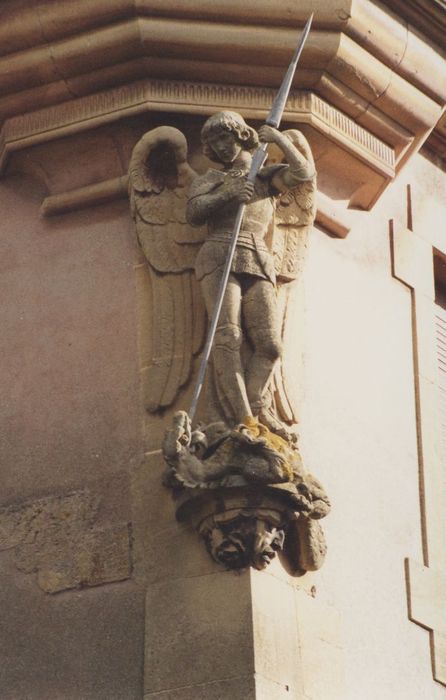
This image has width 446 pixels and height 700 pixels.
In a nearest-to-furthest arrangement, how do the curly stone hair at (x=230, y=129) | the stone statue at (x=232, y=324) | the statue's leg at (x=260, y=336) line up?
the stone statue at (x=232, y=324) → the statue's leg at (x=260, y=336) → the curly stone hair at (x=230, y=129)

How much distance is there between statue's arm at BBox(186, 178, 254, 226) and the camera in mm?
12484

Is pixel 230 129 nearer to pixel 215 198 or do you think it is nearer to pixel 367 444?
pixel 215 198

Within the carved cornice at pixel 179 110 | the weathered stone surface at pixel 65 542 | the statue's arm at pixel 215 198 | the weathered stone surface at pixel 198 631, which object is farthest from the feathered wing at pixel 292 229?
the weathered stone surface at pixel 198 631

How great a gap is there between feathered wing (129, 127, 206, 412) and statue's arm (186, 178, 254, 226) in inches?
8.6

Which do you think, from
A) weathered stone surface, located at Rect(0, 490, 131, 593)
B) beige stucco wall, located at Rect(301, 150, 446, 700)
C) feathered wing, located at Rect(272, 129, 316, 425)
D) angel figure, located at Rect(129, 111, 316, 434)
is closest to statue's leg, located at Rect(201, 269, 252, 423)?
angel figure, located at Rect(129, 111, 316, 434)

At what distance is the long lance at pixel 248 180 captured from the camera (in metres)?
12.2

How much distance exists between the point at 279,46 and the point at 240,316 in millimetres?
1391

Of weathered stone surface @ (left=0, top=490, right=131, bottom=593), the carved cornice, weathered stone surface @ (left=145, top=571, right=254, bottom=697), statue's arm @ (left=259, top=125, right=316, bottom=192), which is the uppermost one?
the carved cornice

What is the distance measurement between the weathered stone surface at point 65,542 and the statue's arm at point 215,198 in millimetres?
1348

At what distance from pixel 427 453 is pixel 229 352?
1.39m

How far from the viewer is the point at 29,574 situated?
12.5m

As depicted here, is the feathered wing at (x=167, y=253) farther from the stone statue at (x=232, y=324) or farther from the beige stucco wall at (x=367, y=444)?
the beige stucco wall at (x=367, y=444)

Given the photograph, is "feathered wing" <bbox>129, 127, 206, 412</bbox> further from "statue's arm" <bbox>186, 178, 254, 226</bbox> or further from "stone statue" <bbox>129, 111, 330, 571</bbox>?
"statue's arm" <bbox>186, 178, 254, 226</bbox>

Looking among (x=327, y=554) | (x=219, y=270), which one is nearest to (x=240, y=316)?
(x=219, y=270)
